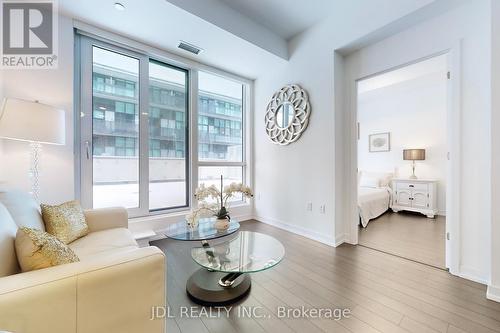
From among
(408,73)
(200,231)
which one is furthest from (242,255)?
(408,73)

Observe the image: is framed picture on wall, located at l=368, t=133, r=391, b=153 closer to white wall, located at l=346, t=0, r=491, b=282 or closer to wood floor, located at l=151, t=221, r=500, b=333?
white wall, located at l=346, t=0, r=491, b=282

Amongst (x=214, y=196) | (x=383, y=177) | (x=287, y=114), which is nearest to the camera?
(x=214, y=196)

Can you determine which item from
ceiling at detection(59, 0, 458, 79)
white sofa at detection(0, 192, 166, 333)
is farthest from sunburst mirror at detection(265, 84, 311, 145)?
white sofa at detection(0, 192, 166, 333)

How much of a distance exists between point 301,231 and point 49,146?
326cm

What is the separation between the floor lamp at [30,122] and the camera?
60.6 inches

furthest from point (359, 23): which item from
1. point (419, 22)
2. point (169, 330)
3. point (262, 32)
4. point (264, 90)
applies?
point (169, 330)

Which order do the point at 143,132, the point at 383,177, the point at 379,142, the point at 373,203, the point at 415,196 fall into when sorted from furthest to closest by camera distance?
the point at 379,142 → the point at 383,177 → the point at 415,196 → the point at 373,203 → the point at 143,132

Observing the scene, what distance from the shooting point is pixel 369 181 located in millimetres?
4703

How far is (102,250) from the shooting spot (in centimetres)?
148

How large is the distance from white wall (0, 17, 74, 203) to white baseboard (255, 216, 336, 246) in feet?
9.11

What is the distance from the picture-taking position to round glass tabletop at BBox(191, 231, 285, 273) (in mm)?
1442

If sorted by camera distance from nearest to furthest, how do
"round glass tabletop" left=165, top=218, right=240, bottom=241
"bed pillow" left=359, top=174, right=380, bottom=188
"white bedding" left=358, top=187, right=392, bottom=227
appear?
"round glass tabletop" left=165, top=218, right=240, bottom=241
"white bedding" left=358, top=187, right=392, bottom=227
"bed pillow" left=359, top=174, right=380, bottom=188

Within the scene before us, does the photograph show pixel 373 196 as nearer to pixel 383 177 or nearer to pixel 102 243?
pixel 383 177

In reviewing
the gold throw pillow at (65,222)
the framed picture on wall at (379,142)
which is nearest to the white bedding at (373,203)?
the framed picture on wall at (379,142)
